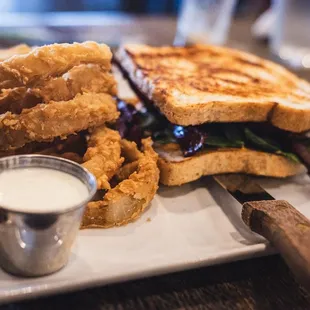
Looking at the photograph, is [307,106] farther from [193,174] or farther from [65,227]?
[65,227]

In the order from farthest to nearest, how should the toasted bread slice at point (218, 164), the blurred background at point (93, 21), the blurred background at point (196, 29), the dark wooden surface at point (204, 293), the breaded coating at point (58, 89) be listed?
the blurred background at point (196, 29), the blurred background at point (93, 21), the toasted bread slice at point (218, 164), the breaded coating at point (58, 89), the dark wooden surface at point (204, 293)

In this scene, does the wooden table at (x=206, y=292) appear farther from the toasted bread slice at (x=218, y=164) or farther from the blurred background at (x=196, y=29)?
the blurred background at (x=196, y=29)


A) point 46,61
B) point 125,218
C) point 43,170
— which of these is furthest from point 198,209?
point 46,61

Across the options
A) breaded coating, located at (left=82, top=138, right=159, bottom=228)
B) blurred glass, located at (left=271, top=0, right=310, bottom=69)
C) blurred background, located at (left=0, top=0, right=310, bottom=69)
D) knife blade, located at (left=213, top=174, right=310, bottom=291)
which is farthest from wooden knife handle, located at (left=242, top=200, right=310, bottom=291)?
blurred glass, located at (left=271, top=0, right=310, bottom=69)

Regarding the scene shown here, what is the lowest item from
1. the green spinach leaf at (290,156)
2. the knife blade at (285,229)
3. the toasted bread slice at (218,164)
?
the toasted bread slice at (218,164)

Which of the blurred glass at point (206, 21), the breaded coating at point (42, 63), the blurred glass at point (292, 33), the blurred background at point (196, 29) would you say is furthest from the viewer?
the blurred glass at point (206, 21)

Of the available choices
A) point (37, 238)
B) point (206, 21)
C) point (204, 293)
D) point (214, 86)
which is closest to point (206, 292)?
point (204, 293)

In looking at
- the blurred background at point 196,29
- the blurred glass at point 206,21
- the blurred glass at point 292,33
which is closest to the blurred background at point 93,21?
the blurred background at point 196,29
